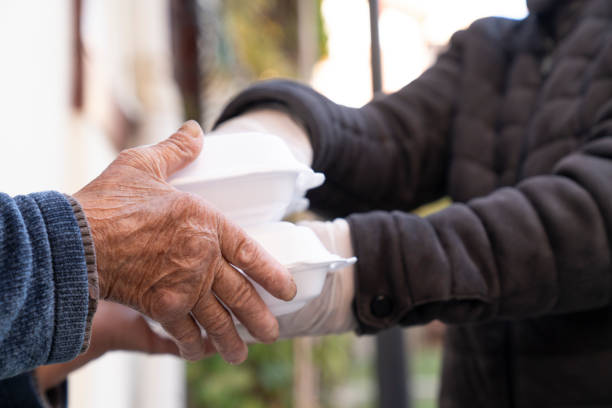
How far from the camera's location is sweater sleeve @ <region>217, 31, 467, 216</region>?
2.82 feet

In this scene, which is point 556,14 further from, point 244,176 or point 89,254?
point 89,254

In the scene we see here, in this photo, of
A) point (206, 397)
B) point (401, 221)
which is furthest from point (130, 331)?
point (206, 397)

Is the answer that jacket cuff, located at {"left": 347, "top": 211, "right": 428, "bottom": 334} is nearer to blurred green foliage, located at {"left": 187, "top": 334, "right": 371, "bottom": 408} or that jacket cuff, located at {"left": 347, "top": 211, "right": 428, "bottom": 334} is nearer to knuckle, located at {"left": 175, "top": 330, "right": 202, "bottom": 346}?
knuckle, located at {"left": 175, "top": 330, "right": 202, "bottom": 346}

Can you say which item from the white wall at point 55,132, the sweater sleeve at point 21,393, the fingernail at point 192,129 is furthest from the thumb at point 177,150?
the white wall at point 55,132

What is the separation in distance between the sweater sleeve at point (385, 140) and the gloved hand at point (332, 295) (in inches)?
6.0

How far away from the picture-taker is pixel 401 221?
705 millimetres

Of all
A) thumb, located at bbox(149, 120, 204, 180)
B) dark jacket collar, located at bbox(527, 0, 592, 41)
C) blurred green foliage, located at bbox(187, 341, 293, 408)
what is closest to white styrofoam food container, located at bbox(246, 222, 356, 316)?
thumb, located at bbox(149, 120, 204, 180)

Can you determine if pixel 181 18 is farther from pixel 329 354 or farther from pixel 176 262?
pixel 176 262

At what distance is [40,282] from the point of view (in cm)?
50

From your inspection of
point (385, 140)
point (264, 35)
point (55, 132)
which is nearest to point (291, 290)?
point (385, 140)

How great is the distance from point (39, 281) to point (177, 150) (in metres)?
0.21

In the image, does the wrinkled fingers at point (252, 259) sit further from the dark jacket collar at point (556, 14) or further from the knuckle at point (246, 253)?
the dark jacket collar at point (556, 14)

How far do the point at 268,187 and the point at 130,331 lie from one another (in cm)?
30

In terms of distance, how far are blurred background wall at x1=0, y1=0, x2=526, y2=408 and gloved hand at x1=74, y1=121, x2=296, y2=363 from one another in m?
0.43
